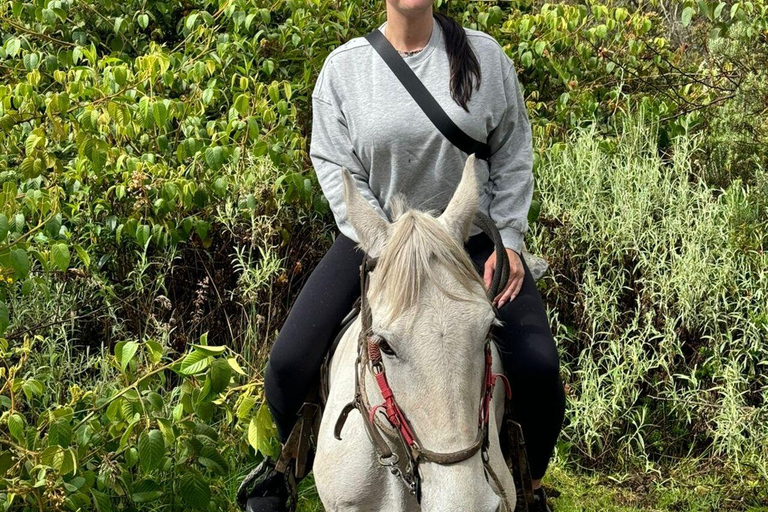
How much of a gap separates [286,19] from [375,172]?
3.58 m

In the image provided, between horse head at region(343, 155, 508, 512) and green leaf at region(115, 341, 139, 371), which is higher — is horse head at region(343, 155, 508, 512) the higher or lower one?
the higher one

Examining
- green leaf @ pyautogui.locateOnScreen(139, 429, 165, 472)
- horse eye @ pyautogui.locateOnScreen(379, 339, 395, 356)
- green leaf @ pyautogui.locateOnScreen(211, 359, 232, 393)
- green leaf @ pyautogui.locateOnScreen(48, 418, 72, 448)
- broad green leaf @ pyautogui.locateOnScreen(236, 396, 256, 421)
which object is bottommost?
broad green leaf @ pyautogui.locateOnScreen(236, 396, 256, 421)

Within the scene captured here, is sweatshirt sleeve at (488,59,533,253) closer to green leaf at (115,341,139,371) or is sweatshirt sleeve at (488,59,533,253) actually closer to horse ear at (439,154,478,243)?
horse ear at (439,154,478,243)

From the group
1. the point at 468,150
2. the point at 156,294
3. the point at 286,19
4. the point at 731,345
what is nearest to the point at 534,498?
the point at 468,150

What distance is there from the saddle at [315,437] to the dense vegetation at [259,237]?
0.47 m

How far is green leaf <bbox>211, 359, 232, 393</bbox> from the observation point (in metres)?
3.72

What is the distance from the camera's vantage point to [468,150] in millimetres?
3520

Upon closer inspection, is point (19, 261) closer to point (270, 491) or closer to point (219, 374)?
point (219, 374)

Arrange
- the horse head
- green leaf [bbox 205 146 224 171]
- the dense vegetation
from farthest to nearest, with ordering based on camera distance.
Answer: green leaf [bbox 205 146 224 171] < the dense vegetation < the horse head

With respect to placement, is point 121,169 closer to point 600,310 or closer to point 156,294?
point 156,294

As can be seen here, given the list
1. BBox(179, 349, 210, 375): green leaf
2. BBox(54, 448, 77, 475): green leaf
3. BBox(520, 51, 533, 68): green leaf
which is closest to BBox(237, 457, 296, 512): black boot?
BBox(179, 349, 210, 375): green leaf

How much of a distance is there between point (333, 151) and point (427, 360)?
1.33 meters

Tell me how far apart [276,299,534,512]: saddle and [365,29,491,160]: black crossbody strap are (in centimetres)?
71

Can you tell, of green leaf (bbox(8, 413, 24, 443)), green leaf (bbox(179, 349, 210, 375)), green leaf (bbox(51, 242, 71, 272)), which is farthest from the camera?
green leaf (bbox(51, 242, 71, 272))
